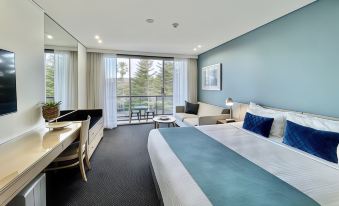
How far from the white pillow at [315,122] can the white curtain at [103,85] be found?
475 centimetres

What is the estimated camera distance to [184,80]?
6.16 meters

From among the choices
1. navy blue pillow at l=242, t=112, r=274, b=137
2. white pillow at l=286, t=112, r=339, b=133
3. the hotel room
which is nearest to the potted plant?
the hotel room

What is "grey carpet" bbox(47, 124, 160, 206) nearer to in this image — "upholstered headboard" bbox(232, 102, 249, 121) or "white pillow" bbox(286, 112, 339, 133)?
"white pillow" bbox(286, 112, 339, 133)

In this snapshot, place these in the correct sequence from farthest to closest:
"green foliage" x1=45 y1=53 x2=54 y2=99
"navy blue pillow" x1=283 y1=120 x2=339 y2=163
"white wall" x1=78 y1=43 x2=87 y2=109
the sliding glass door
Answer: the sliding glass door
"white wall" x1=78 y1=43 x2=87 y2=109
"green foliage" x1=45 y1=53 x2=54 y2=99
"navy blue pillow" x1=283 y1=120 x2=339 y2=163

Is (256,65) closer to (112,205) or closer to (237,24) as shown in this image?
(237,24)

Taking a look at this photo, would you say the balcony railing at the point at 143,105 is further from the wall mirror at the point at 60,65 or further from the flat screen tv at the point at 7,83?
the flat screen tv at the point at 7,83

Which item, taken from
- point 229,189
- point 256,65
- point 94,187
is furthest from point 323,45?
point 94,187

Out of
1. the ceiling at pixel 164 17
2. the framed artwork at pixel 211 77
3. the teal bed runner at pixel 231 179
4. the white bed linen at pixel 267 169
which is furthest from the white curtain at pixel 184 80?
the teal bed runner at pixel 231 179

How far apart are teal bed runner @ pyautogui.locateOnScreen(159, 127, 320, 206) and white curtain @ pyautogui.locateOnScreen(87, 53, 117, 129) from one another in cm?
388

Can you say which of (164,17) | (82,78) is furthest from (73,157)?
(82,78)

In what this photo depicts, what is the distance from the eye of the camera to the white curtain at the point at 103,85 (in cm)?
522

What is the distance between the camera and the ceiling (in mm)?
2420

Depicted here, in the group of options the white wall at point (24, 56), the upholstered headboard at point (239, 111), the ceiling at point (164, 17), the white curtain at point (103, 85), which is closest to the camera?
the white wall at point (24, 56)

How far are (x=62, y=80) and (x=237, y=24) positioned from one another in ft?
11.7
